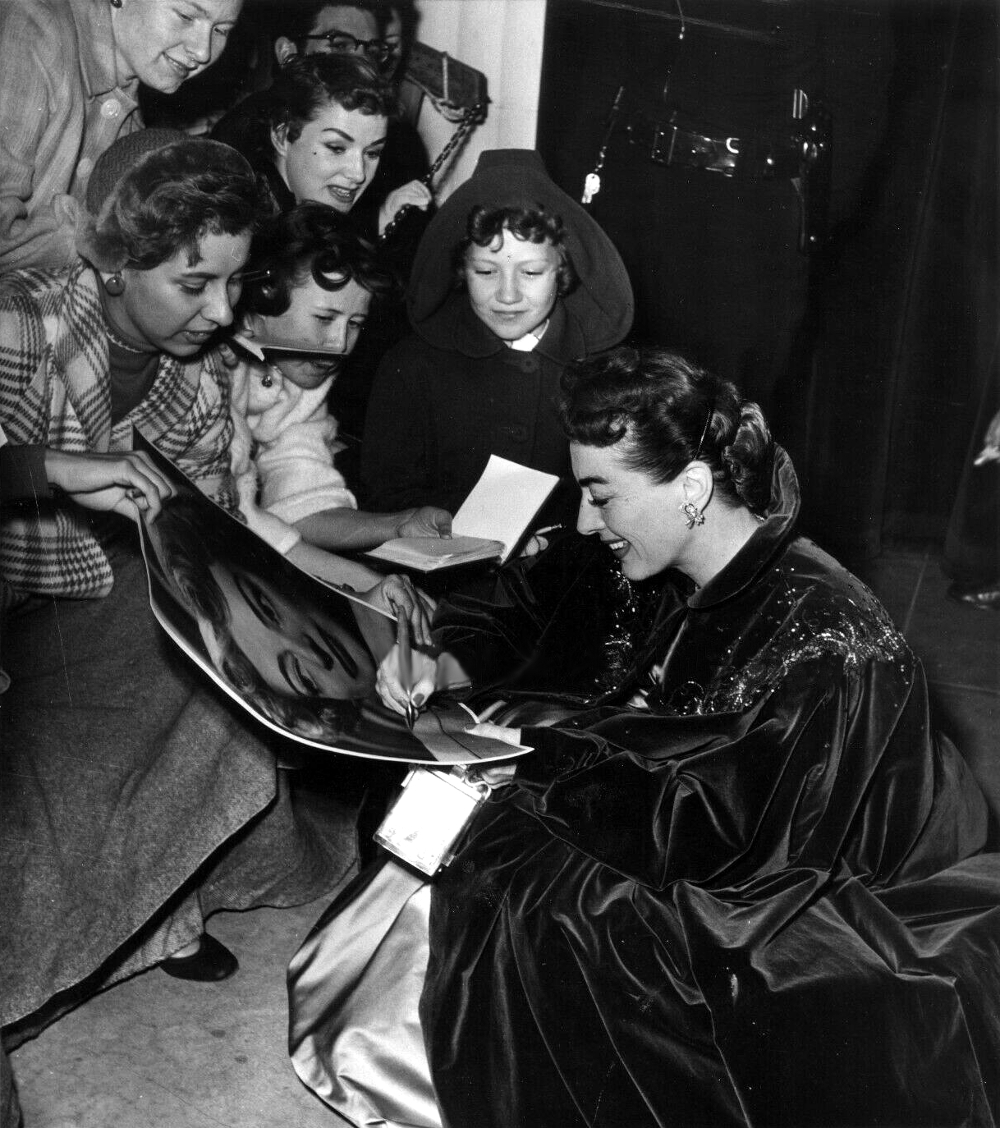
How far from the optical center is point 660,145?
2191 millimetres

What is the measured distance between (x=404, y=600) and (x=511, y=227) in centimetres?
74

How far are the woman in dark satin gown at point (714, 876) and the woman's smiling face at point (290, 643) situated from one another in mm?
286

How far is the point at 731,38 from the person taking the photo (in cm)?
210

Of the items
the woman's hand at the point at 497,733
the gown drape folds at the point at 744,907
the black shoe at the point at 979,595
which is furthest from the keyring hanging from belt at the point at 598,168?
the black shoe at the point at 979,595

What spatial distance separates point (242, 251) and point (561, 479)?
742 mm

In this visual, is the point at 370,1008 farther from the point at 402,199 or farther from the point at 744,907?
the point at 402,199

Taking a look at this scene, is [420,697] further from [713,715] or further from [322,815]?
[322,815]

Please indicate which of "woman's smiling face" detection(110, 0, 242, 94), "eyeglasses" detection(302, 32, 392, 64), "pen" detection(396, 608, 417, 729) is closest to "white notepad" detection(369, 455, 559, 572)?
"pen" detection(396, 608, 417, 729)

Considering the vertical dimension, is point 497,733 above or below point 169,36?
below

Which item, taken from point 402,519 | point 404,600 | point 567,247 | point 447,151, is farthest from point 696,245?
point 404,600

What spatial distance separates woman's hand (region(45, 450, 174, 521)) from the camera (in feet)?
5.85

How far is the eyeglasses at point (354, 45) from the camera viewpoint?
1.96m

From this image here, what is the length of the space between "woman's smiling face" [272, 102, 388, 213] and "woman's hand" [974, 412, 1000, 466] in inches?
92.4

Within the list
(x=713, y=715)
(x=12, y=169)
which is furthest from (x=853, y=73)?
(x=12, y=169)
